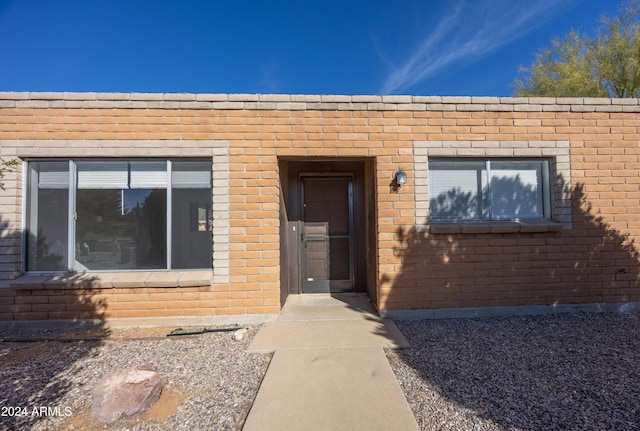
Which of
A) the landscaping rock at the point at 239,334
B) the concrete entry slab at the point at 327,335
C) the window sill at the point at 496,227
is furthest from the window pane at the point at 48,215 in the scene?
the window sill at the point at 496,227

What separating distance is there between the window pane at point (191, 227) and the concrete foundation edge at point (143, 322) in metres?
0.82

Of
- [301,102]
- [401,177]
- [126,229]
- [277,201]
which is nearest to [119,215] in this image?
[126,229]

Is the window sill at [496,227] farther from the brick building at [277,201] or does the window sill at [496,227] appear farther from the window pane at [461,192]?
the window pane at [461,192]

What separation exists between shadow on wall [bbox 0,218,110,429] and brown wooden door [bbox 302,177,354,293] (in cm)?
360

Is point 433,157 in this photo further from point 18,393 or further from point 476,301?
point 18,393

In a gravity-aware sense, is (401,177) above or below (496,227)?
above

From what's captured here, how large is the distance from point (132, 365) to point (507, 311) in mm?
5401

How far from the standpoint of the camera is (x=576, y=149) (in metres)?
4.61

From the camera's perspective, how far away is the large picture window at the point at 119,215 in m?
4.35

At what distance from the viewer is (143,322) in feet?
13.9

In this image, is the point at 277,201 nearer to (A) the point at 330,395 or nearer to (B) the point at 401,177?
(B) the point at 401,177

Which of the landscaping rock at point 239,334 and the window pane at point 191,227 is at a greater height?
the window pane at point 191,227

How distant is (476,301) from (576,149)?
10.0 ft

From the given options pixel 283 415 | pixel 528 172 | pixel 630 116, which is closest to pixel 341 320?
pixel 283 415
